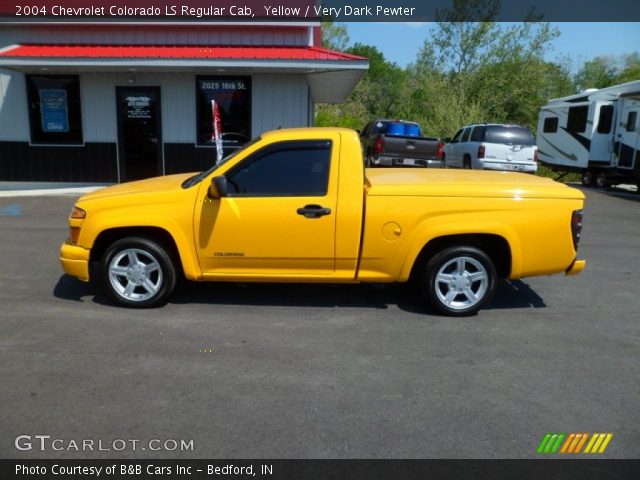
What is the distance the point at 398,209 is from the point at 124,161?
10819 mm

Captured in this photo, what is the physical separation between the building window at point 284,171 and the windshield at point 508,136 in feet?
45.2

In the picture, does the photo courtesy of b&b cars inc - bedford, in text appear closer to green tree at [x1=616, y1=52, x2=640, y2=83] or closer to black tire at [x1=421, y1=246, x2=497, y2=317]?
black tire at [x1=421, y1=246, x2=497, y2=317]

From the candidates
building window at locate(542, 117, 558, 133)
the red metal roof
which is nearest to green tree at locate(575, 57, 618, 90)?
building window at locate(542, 117, 558, 133)

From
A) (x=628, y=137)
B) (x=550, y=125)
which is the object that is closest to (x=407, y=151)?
(x=628, y=137)

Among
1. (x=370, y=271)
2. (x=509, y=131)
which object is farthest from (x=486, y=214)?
(x=509, y=131)

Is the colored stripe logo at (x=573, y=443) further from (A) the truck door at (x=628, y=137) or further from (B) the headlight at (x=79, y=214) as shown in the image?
(A) the truck door at (x=628, y=137)

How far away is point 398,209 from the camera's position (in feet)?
17.0

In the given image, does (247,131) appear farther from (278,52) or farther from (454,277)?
(454,277)

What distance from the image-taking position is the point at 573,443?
3275 millimetres

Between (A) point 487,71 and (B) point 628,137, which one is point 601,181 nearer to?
(B) point 628,137

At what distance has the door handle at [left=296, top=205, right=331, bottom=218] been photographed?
5.15 meters

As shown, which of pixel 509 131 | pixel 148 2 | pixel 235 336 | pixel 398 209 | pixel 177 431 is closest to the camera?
pixel 177 431

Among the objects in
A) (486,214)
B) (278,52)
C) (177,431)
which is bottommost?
(177,431)

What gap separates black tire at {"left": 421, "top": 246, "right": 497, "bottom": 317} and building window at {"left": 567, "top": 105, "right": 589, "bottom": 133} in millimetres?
17202
